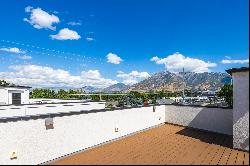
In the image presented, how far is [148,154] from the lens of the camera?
11.9 meters

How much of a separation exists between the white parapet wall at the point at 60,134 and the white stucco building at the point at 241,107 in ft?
20.7

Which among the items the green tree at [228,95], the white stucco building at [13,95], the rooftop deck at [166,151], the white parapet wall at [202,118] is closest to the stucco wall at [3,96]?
the white stucco building at [13,95]

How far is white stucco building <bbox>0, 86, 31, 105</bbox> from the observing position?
2502 cm

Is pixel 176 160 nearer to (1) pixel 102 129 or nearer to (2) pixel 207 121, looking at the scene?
(1) pixel 102 129

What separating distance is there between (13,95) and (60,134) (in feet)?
56.5

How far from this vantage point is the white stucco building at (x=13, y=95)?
2502 cm

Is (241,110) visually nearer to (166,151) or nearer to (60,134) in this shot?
A: (166,151)

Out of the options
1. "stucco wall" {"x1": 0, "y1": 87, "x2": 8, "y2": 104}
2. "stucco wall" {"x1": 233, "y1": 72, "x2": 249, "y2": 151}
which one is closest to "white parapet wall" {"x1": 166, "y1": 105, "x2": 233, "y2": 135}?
"stucco wall" {"x1": 233, "y1": 72, "x2": 249, "y2": 151}

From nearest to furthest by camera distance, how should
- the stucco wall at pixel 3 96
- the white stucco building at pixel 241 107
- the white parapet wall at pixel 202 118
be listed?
1. the white stucco building at pixel 241 107
2. the white parapet wall at pixel 202 118
3. the stucco wall at pixel 3 96

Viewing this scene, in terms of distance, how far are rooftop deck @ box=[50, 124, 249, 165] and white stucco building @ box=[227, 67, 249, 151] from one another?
0.57m

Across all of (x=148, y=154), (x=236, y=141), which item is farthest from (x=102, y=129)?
(x=236, y=141)

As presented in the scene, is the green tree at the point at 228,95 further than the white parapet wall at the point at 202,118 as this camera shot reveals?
Yes

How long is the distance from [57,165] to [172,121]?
11.6 metres

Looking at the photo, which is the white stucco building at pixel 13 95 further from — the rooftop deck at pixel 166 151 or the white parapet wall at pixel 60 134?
the rooftop deck at pixel 166 151
